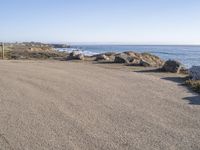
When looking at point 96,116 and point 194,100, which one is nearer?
point 96,116

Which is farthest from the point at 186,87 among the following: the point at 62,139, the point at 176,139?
the point at 62,139

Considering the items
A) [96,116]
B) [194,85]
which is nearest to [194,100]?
[194,85]

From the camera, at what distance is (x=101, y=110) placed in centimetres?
891

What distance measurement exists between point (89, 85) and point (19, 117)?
5382 mm

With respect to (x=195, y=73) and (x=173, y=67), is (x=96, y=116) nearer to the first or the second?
(x=195, y=73)

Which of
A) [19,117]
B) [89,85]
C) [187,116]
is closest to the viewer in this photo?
[19,117]

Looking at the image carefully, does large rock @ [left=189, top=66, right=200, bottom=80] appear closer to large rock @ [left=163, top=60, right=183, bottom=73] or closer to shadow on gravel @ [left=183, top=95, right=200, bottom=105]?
large rock @ [left=163, top=60, right=183, bottom=73]

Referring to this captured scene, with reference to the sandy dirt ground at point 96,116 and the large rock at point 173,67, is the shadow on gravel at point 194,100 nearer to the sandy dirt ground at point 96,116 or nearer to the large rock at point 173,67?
the sandy dirt ground at point 96,116

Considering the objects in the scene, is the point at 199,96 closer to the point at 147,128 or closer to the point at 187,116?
the point at 187,116

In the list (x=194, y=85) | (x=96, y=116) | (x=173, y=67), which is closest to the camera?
(x=96, y=116)

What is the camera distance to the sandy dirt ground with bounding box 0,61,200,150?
250 inches

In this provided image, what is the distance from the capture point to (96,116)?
324 inches

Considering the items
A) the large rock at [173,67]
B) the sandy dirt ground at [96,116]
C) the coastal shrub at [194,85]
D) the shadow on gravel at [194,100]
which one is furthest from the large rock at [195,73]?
the shadow on gravel at [194,100]

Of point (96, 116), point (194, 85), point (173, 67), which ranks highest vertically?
point (173, 67)
